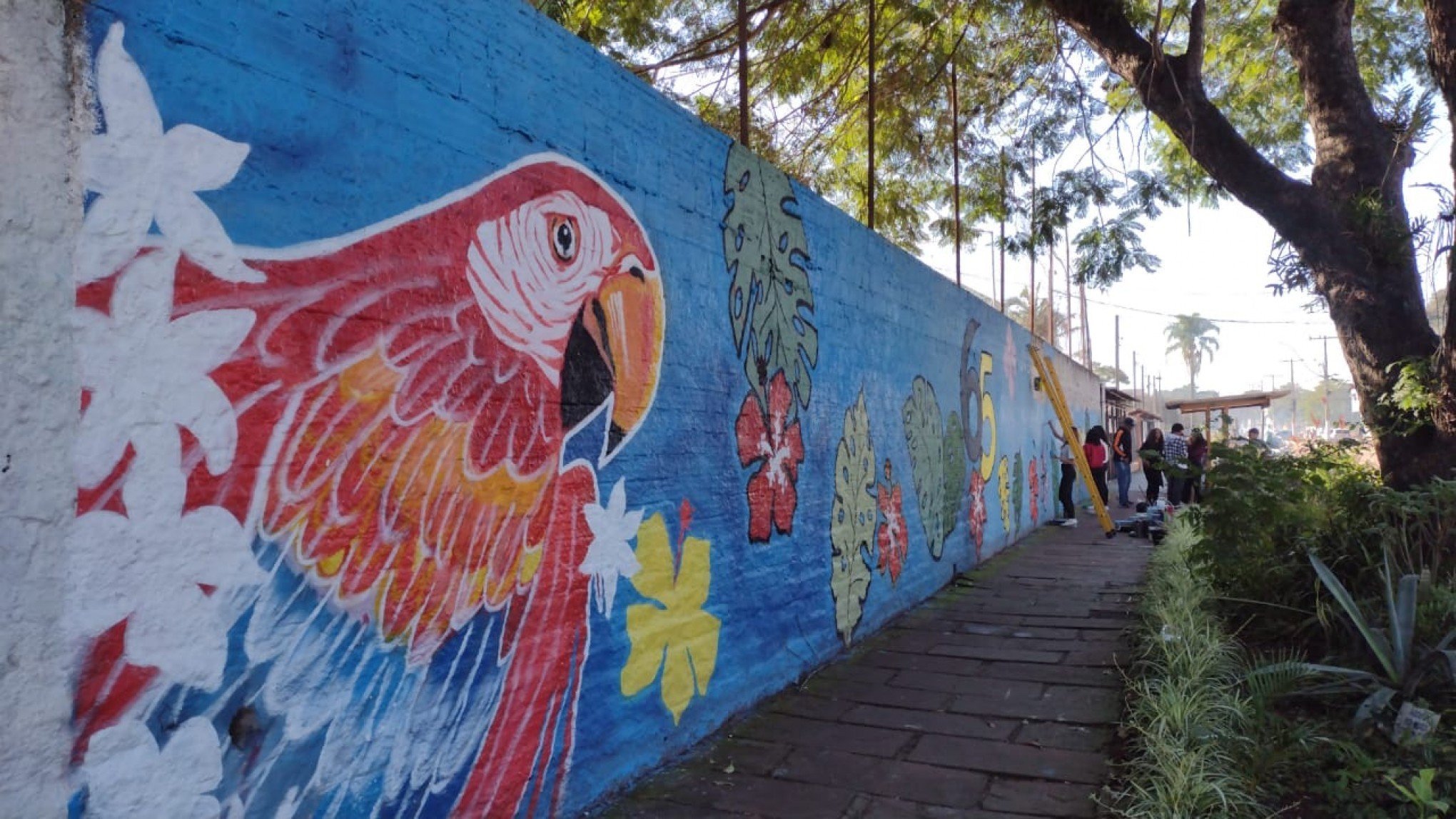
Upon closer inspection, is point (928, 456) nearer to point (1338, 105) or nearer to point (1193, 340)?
point (1338, 105)

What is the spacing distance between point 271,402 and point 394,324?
443 millimetres

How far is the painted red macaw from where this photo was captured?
2100 millimetres

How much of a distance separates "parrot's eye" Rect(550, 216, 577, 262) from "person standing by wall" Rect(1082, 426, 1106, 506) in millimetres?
11352

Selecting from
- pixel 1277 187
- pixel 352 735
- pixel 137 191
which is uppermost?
pixel 1277 187

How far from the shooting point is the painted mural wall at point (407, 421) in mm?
1815

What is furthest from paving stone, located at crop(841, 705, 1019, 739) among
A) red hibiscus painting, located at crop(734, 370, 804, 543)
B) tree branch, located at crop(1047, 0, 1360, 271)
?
tree branch, located at crop(1047, 0, 1360, 271)

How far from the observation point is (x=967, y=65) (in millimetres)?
9281

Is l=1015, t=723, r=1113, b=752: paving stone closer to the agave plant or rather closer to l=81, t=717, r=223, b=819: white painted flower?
the agave plant

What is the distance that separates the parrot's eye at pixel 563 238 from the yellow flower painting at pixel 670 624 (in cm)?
109

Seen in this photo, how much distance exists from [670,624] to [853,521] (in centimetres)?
221

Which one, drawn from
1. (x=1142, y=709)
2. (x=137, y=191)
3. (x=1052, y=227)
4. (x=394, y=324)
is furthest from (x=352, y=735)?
(x=1052, y=227)

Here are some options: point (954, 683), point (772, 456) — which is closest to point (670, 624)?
point (772, 456)

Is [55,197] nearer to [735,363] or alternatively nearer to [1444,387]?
[735,363]

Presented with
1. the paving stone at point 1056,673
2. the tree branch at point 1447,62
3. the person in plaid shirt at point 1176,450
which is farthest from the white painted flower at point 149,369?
the person in plaid shirt at point 1176,450
